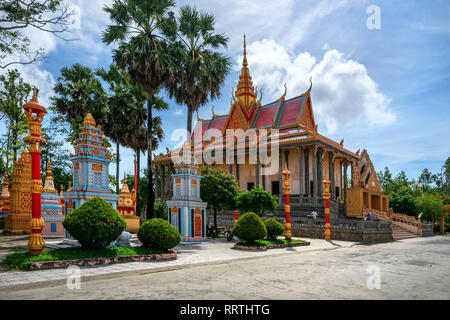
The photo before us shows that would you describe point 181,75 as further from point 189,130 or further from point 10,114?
point 10,114

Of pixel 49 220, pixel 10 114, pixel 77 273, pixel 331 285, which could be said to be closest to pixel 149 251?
pixel 77 273

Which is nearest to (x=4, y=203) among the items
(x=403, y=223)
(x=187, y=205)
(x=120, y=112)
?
(x=120, y=112)

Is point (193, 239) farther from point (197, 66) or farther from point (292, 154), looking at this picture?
point (292, 154)

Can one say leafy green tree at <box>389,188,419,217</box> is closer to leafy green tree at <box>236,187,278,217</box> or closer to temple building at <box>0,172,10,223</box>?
leafy green tree at <box>236,187,278,217</box>

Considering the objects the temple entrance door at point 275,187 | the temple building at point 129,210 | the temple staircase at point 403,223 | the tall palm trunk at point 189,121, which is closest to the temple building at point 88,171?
the tall palm trunk at point 189,121

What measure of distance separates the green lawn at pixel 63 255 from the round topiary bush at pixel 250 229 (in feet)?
16.7

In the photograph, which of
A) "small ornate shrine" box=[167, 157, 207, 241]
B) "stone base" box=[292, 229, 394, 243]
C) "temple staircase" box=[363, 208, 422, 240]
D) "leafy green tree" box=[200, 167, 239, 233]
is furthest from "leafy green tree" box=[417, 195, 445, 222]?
"small ornate shrine" box=[167, 157, 207, 241]

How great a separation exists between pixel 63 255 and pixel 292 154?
997 inches

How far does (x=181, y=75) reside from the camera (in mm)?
19516

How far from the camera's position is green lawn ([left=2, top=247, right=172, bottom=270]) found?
7.90 meters

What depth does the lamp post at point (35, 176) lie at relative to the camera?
8.47 m

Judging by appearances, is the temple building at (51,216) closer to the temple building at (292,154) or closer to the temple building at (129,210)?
the temple building at (129,210)

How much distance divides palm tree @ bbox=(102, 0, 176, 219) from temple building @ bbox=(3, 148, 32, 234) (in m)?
7.12
